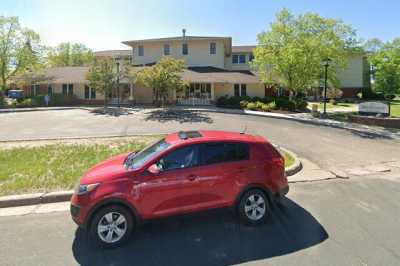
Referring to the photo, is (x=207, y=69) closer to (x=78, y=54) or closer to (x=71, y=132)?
(x=71, y=132)

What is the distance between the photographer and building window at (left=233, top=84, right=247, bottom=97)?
3368 cm

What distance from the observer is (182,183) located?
5.09 meters

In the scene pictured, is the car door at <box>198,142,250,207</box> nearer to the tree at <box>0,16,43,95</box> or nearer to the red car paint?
the red car paint

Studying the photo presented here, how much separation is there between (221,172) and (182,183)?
29.5 inches

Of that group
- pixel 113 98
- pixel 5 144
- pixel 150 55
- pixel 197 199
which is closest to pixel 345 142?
pixel 197 199

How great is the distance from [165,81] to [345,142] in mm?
15901

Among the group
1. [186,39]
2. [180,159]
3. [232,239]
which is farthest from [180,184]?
[186,39]

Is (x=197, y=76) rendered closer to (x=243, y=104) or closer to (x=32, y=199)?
(x=243, y=104)

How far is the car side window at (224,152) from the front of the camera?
5.41m

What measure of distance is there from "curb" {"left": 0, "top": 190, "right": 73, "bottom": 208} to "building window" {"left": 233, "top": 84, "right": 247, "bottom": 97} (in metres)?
28.3

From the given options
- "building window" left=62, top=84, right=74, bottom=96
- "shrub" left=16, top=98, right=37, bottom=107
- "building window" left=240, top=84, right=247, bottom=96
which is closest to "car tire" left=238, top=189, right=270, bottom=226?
"building window" left=240, top=84, right=247, bottom=96

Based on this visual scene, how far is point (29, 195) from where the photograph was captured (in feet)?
22.5

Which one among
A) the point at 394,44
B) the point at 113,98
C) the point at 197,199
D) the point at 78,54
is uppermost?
the point at 78,54

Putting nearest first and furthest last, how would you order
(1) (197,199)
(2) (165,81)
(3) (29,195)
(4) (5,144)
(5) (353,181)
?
(1) (197,199) → (3) (29,195) → (5) (353,181) → (4) (5,144) → (2) (165,81)
